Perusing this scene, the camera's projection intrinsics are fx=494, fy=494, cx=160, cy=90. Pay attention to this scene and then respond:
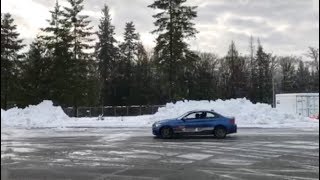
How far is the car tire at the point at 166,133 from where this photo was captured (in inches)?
933

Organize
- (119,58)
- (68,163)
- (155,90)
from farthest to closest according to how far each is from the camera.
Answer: (119,58), (155,90), (68,163)

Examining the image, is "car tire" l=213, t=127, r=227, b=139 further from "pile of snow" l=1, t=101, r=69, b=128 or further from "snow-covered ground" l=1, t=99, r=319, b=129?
"pile of snow" l=1, t=101, r=69, b=128

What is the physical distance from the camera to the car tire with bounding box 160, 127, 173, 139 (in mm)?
23688

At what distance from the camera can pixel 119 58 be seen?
84.9m

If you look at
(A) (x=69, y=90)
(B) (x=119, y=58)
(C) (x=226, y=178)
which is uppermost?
Result: (B) (x=119, y=58)

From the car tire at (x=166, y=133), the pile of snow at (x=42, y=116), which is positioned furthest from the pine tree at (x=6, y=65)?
the pile of snow at (x=42, y=116)

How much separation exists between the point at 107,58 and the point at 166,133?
2392 inches

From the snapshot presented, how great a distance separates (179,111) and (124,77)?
3983 centimetres

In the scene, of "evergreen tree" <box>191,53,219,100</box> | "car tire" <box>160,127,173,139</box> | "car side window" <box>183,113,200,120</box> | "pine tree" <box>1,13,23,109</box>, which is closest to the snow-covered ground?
"car side window" <box>183,113,200,120</box>

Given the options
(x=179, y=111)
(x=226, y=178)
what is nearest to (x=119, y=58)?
(x=179, y=111)

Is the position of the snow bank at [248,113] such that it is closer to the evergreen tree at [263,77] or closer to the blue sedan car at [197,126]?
the blue sedan car at [197,126]

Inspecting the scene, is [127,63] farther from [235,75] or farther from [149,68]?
[235,75]

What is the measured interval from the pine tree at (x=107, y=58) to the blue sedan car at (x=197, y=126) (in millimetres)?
53571

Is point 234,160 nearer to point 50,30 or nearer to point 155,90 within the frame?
point 50,30
